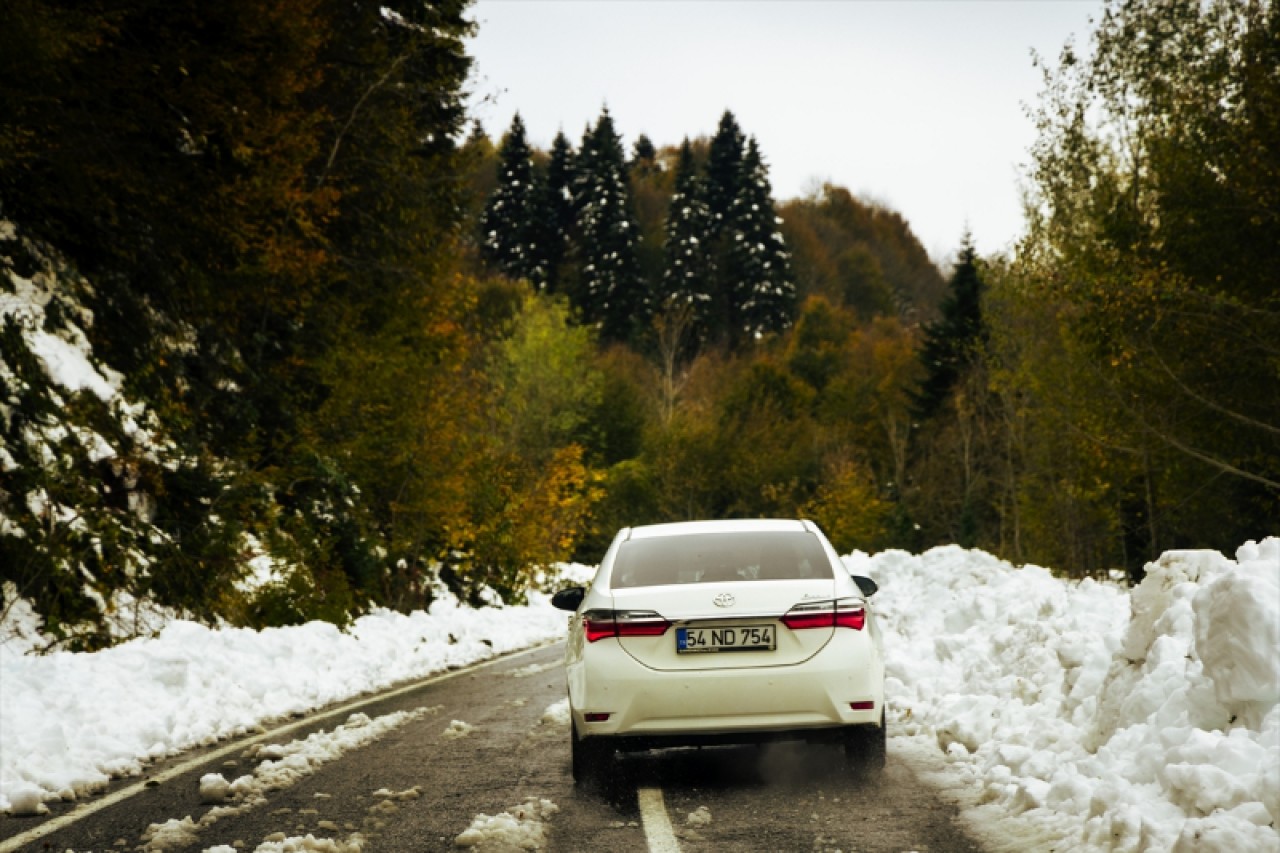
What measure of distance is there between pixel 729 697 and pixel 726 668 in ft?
0.53

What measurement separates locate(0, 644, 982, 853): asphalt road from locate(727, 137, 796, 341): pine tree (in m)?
75.6

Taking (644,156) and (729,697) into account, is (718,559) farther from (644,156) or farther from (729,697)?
(644,156)

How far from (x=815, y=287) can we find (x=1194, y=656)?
8839 centimetres

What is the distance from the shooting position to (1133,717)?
6.30 metres

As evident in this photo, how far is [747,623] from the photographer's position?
7027 mm

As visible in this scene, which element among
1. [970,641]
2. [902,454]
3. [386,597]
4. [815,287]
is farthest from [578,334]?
[970,641]

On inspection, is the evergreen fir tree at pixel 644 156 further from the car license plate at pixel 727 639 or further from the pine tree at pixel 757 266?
the car license plate at pixel 727 639

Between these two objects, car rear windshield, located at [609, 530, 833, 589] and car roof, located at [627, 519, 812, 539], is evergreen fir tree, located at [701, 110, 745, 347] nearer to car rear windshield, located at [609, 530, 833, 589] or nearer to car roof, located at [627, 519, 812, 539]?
car roof, located at [627, 519, 812, 539]

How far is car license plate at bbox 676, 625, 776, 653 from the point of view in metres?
7.01

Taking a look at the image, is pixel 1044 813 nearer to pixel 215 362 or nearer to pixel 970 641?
pixel 970 641

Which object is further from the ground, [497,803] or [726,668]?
[726,668]

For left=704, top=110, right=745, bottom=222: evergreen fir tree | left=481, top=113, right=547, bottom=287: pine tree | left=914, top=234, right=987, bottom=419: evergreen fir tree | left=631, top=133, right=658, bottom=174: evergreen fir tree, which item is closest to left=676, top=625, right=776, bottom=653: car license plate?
left=914, top=234, right=987, bottom=419: evergreen fir tree

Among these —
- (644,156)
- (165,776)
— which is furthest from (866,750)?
(644,156)

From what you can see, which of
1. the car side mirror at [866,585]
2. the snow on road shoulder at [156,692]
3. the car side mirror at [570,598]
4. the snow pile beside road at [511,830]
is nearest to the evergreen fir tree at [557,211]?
the snow on road shoulder at [156,692]
